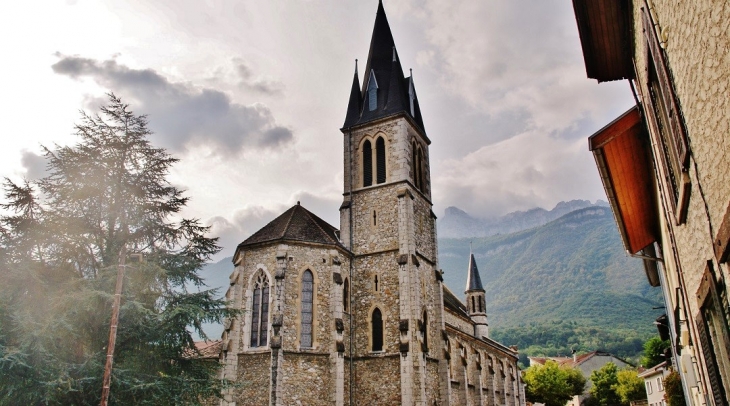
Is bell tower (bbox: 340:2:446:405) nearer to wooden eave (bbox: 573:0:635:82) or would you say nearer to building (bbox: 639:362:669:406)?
wooden eave (bbox: 573:0:635:82)

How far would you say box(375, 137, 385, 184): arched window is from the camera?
29.9m

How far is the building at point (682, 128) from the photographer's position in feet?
13.6

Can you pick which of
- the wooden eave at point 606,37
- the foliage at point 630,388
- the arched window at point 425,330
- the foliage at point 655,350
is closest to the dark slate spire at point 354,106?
the arched window at point 425,330

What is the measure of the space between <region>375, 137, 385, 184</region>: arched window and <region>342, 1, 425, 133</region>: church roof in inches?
56.6

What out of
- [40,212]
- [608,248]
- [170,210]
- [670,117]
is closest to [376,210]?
[170,210]

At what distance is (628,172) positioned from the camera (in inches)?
367

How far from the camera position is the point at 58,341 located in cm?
1697

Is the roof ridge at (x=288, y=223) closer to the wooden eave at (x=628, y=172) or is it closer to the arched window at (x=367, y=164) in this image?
the arched window at (x=367, y=164)

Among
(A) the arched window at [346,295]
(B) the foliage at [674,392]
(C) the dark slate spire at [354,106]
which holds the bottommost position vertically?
(B) the foliage at [674,392]

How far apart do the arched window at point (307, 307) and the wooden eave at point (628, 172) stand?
52.5ft

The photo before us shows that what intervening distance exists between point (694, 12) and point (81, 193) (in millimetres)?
19549

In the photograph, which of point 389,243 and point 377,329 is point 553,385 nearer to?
point 377,329

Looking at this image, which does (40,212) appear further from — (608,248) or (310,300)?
(608,248)

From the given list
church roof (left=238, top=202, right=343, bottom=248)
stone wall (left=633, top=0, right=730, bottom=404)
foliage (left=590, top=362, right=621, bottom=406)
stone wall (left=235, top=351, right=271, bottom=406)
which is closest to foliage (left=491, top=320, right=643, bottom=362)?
foliage (left=590, top=362, right=621, bottom=406)
